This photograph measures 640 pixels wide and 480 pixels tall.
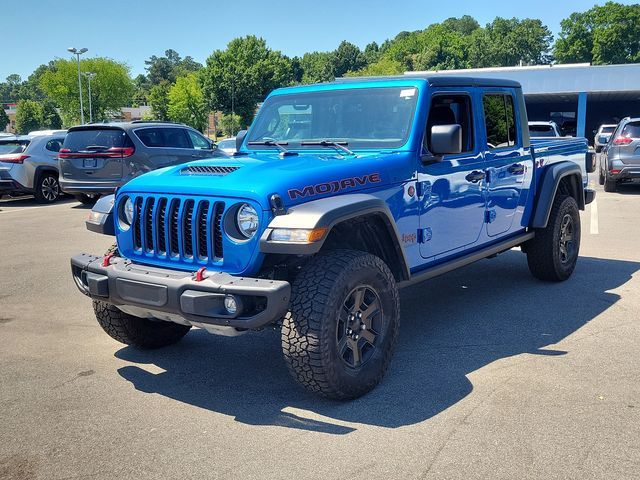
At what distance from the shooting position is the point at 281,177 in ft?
12.9

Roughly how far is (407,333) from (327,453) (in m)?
2.08

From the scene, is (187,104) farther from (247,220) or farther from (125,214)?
(247,220)

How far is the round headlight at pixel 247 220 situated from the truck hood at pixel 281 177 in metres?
0.08

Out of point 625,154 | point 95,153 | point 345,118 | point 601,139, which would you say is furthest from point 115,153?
point 601,139

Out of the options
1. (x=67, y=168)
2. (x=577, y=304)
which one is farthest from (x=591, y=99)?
(x=577, y=304)

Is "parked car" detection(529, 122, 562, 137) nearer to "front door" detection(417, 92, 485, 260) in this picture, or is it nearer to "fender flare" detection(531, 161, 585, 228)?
"fender flare" detection(531, 161, 585, 228)

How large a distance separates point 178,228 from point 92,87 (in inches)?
3843

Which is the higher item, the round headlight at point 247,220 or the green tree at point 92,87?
the green tree at point 92,87

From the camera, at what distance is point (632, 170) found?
14.2m

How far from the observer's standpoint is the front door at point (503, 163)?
221 inches

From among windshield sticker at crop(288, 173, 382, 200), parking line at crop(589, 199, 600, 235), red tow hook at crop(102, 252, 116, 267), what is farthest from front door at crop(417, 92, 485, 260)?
parking line at crop(589, 199, 600, 235)

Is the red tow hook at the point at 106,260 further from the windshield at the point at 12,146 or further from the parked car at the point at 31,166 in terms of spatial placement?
the windshield at the point at 12,146

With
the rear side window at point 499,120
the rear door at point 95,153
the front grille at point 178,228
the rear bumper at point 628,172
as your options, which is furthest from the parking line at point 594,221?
the rear door at point 95,153

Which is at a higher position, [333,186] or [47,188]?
[333,186]
